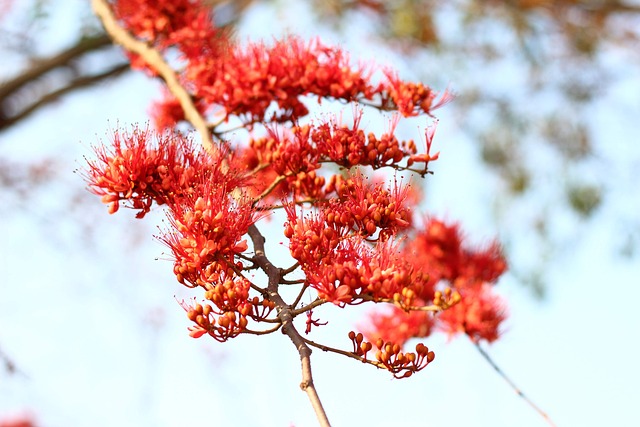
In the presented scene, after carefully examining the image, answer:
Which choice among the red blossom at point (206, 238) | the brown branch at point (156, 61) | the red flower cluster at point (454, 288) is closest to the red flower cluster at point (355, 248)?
the red blossom at point (206, 238)

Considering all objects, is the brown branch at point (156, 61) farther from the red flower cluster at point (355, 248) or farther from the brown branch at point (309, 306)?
the brown branch at point (309, 306)

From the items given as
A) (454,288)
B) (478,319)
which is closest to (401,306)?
(478,319)

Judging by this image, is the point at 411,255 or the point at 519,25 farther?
the point at 519,25

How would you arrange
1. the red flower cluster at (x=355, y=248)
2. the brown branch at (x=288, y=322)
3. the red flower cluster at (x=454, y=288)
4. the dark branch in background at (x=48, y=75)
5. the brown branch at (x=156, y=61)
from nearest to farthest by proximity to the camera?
the brown branch at (x=288, y=322)
the red flower cluster at (x=355, y=248)
the brown branch at (x=156, y=61)
the red flower cluster at (x=454, y=288)
the dark branch in background at (x=48, y=75)

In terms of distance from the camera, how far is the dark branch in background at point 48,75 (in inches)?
202

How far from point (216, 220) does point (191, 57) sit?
1402mm

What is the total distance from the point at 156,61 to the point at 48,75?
2816 mm

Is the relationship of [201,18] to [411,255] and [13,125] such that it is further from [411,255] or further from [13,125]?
[13,125]

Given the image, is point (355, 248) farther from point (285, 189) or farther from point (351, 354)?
point (285, 189)

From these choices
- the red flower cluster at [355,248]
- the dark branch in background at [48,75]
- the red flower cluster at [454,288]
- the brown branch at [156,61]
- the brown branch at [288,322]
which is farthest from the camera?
the dark branch in background at [48,75]

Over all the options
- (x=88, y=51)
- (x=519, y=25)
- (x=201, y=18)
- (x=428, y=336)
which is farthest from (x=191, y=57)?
(x=519, y=25)

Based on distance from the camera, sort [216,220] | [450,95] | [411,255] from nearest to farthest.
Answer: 1. [216,220]
2. [411,255]
3. [450,95]

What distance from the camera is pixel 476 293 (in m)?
3.07

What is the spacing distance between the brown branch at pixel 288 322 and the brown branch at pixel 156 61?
502 mm
